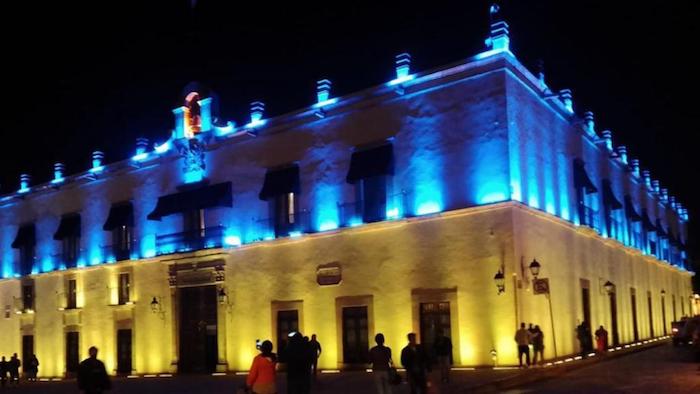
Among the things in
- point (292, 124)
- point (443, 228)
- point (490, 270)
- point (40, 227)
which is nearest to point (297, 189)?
point (292, 124)

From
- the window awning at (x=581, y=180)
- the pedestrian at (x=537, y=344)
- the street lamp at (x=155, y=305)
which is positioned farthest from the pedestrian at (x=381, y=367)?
the street lamp at (x=155, y=305)

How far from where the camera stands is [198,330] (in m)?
31.8

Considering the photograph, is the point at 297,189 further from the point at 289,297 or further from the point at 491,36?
the point at 491,36

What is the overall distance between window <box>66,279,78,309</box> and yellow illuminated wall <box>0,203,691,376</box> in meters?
0.41

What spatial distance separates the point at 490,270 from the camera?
2402 cm

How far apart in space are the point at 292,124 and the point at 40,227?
714 inches

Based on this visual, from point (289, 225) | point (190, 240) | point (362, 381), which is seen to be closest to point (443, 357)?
point (362, 381)

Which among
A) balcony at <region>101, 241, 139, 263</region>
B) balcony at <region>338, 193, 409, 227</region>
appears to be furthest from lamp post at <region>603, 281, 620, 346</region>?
balcony at <region>101, 241, 139, 263</region>

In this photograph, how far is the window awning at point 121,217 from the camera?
34844mm

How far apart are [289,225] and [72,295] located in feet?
47.7

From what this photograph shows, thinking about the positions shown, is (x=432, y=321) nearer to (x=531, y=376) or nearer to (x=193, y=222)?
(x=531, y=376)

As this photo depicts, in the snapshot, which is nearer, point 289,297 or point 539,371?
point 539,371

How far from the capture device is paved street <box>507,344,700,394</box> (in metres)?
17.0

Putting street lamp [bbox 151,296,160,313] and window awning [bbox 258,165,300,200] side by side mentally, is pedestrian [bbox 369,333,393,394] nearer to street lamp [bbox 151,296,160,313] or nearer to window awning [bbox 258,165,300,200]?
window awning [bbox 258,165,300,200]
